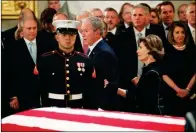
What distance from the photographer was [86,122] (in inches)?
89.0

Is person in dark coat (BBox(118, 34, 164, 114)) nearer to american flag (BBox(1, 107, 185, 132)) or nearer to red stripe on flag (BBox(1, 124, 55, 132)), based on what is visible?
american flag (BBox(1, 107, 185, 132))

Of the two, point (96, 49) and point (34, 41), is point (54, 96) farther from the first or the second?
point (34, 41)

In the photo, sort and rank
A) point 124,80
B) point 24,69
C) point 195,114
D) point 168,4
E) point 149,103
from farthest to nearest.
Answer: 1. point 168,4
2. point 124,80
3. point 24,69
4. point 149,103
5. point 195,114

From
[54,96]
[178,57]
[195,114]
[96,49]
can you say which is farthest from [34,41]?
[195,114]

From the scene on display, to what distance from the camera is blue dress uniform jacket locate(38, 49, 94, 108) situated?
3.01 metres

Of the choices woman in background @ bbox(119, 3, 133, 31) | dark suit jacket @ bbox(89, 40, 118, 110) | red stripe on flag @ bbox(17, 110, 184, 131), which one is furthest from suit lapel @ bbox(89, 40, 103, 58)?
woman in background @ bbox(119, 3, 133, 31)

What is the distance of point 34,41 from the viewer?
3.88 meters

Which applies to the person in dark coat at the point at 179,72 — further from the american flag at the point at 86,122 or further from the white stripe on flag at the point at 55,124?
the white stripe on flag at the point at 55,124

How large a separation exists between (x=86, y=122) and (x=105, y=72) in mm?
1131

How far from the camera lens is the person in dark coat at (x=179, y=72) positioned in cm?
378

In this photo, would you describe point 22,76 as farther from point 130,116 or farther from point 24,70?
point 130,116

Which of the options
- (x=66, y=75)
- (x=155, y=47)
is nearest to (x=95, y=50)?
(x=66, y=75)

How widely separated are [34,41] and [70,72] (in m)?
0.95

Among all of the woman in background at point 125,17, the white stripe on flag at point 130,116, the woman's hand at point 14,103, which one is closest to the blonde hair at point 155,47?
the white stripe on flag at point 130,116
